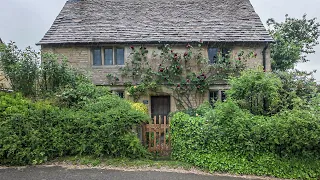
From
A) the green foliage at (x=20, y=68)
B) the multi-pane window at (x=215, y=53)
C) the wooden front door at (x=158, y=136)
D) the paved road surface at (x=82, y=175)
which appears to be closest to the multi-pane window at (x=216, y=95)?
the multi-pane window at (x=215, y=53)

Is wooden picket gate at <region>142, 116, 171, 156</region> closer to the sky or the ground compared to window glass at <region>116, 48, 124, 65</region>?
closer to the ground

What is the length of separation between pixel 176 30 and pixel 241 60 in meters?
3.91

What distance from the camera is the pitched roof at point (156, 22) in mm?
11094

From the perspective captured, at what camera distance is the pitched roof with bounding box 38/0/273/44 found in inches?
437

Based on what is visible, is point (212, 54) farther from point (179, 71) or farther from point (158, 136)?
point (158, 136)

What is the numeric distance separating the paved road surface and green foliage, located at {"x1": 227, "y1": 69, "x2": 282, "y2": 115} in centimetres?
243

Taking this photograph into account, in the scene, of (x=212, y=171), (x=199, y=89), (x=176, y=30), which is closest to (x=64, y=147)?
(x=212, y=171)

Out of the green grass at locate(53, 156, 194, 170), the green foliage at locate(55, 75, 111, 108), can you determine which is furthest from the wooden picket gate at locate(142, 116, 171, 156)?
the green foliage at locate(55, 75, 111, 108)

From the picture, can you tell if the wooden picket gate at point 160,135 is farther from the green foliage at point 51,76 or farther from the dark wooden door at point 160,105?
the dark wooden door at point 160,105

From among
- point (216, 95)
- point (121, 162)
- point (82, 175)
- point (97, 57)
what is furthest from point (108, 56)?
point (82, 175)

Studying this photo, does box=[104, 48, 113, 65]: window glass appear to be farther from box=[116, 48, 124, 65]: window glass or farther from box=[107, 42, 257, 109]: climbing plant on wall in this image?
box=[107, 42, 257, 109]: climbing plant on wall

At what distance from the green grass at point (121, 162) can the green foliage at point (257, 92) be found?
108 inches

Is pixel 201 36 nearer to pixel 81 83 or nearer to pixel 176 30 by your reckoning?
pixel 176 30

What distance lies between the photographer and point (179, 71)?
1095cm
